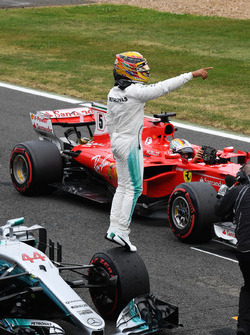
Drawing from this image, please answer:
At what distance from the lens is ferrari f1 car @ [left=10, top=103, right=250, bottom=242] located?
9.70m

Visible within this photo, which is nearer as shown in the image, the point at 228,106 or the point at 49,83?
the point at 228,106

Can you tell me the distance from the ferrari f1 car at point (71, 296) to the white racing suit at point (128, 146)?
69 cm

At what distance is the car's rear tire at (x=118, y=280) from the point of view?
7.16 metres

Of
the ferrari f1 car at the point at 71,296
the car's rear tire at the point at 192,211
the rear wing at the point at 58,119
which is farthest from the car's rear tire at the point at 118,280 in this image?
the rear wing at the point at 58,119

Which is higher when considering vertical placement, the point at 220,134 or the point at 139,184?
the point at 139,184

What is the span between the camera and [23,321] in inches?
257

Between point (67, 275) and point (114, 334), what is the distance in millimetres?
2068

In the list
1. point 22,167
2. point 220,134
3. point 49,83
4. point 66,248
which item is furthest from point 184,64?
point 66,248

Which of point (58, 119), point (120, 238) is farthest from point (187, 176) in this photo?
point (120, 238)

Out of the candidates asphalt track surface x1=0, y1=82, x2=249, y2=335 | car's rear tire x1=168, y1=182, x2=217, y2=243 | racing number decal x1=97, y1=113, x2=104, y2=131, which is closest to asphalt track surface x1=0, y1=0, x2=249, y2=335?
asphalt track surface x1=0, y1=82, x2=249, y2=335

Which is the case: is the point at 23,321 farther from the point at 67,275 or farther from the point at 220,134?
the point at 220,134

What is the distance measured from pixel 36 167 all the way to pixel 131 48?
51.3 ft

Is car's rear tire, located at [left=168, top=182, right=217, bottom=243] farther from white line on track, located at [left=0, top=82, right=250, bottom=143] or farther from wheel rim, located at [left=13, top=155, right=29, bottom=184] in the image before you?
white line on track, located at [left=0, top=82, right=250, bottom=143]

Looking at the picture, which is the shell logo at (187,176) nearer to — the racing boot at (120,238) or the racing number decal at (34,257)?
the racing boot at (120,238)
